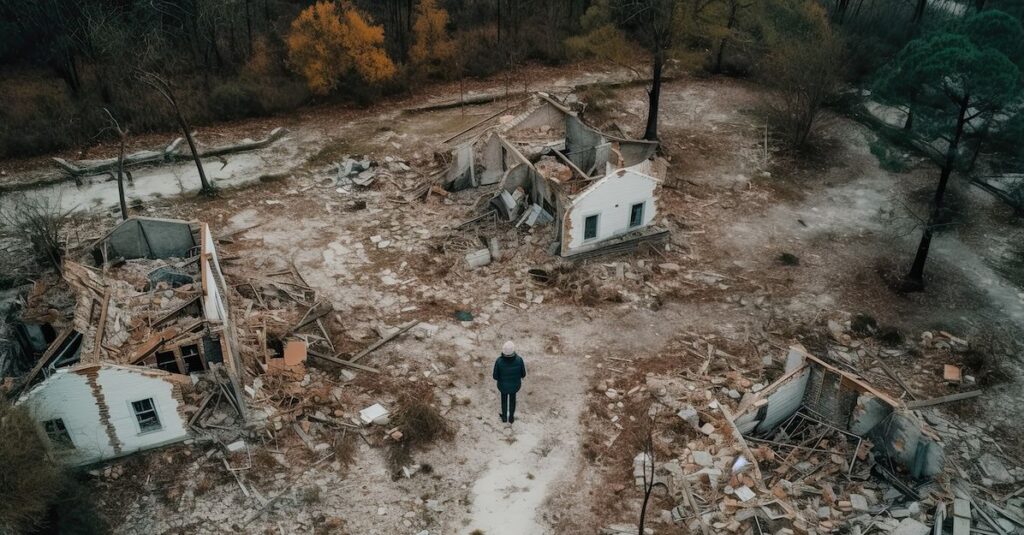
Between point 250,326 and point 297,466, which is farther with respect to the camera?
point 250,326

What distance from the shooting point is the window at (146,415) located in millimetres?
13484

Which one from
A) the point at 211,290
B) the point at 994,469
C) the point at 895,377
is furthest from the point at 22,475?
the point at 994,469

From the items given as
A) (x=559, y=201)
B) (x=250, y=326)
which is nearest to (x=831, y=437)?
(x=559, y=201)

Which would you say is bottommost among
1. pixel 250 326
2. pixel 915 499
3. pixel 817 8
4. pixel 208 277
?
pixel 915 499

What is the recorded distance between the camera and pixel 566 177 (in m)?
21.1

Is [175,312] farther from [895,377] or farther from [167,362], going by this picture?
[895,377]

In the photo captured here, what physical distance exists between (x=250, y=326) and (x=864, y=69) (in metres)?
30.0

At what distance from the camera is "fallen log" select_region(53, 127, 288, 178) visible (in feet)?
82.9

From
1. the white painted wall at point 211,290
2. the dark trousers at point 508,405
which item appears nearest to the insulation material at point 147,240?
the white painted wall at point 211,290

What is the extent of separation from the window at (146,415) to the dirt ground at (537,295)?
72 centimetres

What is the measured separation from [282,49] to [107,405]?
2357cm

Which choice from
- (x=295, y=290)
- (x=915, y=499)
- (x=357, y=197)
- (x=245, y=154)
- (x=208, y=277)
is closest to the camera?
(x=915, y=499)

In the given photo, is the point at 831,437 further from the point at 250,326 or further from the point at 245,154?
the point at 245,154

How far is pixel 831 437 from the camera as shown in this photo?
15.0 meters
